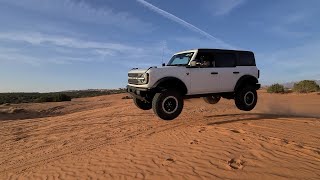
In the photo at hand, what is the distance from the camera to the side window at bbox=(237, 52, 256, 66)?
11961 mm

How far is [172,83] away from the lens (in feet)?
33.7

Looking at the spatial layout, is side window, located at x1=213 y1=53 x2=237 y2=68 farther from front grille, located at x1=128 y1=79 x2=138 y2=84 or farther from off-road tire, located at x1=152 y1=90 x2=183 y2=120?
front grille, located at x1=128 y1=79 x2=138 y2=84

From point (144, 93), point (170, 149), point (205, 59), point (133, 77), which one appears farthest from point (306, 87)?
point (170, 149)

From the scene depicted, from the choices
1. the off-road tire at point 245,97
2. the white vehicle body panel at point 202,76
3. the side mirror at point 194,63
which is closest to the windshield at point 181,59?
the white vehicle body panel at point 202,76

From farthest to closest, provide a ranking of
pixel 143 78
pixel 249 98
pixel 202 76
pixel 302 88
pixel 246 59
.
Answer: pixel 302 88
pixel 249 98
pixel 246 59
pixel 202 76
pixel 143 78

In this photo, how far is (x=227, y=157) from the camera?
283 inches

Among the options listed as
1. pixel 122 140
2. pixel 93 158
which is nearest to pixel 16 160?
pixel 93 158

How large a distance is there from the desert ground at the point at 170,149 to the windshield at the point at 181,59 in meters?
2.12

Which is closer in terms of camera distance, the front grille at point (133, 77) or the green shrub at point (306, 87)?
the front grille at point (133, 77)

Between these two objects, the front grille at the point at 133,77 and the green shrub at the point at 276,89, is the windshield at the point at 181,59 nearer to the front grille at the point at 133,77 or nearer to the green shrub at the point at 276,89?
the front grille at the point at 133,77

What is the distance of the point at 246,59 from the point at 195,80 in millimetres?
2757

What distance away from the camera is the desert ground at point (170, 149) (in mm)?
6566

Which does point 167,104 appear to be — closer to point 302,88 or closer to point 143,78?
point 143,78

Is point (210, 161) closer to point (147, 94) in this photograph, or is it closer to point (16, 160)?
point (147, 94)
